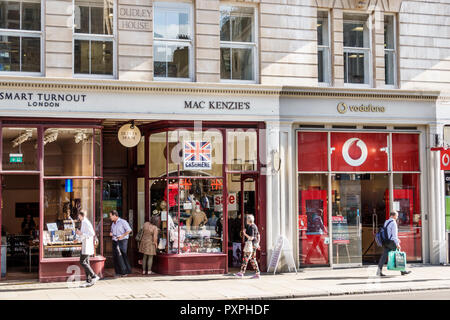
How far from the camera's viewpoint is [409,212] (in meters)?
20.0

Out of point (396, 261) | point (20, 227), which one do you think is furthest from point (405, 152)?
point (20, 227)

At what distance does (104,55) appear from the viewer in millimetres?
17391

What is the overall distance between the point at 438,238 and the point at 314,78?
6584mm

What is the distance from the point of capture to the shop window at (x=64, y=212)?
16594 millimetres

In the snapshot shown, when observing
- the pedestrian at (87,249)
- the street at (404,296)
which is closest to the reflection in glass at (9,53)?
the pedestrian at (87,249)

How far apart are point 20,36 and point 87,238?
5858 mm

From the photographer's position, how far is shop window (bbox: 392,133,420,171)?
781 inches

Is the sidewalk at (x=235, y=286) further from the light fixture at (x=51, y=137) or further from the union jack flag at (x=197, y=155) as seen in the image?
the light fixture at (x=51, y=137)

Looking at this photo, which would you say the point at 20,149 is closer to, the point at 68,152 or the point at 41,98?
the point at 68,152

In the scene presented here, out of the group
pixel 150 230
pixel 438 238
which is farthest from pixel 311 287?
pixel 438 238

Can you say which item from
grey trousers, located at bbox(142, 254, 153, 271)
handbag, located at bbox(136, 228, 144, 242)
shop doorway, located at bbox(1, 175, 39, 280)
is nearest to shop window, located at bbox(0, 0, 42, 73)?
shop doorway, located at bbox(1, 175, 39, 280)

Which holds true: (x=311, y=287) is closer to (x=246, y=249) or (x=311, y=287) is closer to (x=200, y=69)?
(x=246, y=249)

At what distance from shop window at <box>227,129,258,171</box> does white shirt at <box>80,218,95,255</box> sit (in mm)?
4582

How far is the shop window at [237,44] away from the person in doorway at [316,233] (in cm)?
468
